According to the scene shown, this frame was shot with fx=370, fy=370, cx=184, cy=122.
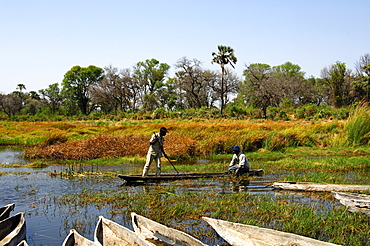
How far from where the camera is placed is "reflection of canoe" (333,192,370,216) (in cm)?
875

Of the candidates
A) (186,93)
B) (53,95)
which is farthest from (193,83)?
(53,95)

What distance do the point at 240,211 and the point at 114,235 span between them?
138 inches

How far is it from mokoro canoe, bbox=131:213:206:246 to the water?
1164mm

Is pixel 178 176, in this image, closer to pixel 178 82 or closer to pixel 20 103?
pixel 178 82

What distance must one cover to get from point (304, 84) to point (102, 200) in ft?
221

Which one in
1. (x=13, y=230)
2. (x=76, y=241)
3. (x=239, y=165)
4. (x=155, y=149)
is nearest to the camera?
(x=76, y=241)

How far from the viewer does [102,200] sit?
1081 centimetres

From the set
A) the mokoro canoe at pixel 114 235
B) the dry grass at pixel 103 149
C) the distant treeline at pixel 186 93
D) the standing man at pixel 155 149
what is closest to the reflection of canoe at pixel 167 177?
the standing man at pixel 155 149

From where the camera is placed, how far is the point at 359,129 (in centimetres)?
2281

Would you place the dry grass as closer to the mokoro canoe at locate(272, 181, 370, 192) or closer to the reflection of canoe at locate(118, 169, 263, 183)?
the reflection of canoe at locate(118, 169, 263, 183)

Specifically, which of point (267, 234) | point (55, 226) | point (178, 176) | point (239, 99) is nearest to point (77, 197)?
point (55, 226)

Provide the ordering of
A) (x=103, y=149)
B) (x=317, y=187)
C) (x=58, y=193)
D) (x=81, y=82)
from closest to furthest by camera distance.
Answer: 1. (x=317, y=187)
2. (x=58, y=193)
3. (x=103, y=149)
4. (x=81, y=82)

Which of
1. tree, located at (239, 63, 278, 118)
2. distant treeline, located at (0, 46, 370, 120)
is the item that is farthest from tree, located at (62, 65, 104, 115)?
tree, located at (239, 63, 278, 118)

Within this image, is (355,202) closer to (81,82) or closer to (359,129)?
(359,129)
